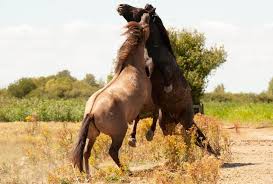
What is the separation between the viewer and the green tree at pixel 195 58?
28875 millimetres

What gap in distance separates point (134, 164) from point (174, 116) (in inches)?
69.3

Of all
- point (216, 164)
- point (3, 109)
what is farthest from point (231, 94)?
point (216, 164)

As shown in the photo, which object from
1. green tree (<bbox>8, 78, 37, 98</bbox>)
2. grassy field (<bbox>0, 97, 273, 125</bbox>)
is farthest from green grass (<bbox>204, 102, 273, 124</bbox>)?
green tree (<bbox>8, 78, 37, 98</bbox>)

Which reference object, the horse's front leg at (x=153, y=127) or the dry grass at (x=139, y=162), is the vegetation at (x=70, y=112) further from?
the horse's front leg at (x=153, y=127)

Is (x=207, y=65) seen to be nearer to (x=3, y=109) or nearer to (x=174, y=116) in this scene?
(x=3, y=109)

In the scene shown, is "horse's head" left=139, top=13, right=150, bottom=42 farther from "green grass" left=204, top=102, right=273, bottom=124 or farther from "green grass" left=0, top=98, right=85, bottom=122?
"green grass" left=0, top=98, right=85, bottom=122

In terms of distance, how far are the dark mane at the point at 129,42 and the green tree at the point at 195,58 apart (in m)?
18.9

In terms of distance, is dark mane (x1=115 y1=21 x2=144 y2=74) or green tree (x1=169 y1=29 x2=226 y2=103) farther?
green tree (x1=169 y1=29 x2=226 y2=103)

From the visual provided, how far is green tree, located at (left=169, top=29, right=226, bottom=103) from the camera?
28875mm

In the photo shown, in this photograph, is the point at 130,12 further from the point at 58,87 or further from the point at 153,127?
the point at 58,87

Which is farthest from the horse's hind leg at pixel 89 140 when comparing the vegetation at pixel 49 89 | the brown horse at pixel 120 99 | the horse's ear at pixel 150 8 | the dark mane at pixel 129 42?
the vegetation at pixel 49 89

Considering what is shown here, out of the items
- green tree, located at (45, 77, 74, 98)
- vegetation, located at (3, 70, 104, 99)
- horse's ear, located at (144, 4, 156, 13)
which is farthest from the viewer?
green tree, located at (45, 77, 74, 98)

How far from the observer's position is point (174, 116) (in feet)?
33.9

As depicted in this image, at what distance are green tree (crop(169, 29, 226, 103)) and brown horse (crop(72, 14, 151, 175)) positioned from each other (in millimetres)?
18943
